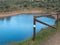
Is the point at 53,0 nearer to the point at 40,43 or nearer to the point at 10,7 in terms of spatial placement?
the point at 10,7

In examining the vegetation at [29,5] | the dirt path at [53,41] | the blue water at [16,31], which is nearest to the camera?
the dirt path at [53,41]

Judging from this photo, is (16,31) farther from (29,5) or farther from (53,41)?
(29,5)

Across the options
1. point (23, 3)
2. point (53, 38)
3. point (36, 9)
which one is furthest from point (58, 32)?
point (23, 3)

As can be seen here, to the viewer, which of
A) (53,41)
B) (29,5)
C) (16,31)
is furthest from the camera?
(29,5)

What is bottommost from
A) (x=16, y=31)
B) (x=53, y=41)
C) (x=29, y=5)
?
(x=29, y=5)

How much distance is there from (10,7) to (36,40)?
26.5m

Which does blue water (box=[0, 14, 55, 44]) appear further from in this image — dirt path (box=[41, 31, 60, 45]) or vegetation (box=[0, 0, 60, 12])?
vegetation (box=[0, 0, 60, 12])

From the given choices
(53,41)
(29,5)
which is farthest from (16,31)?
(29,5)

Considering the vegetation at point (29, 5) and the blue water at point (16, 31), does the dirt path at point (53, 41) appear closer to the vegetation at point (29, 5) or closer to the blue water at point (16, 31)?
the blue water at point (16, 31)

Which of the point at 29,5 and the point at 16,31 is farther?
the point at 29,5

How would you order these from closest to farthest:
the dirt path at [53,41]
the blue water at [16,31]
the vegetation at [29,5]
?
the dirt path at [53,41] → the blue water at [16,31] → the vegetation at [29,5]

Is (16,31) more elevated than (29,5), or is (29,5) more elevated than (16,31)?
(16,31)

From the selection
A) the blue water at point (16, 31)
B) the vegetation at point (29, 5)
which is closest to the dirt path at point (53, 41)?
the blue water at point (16, 31)

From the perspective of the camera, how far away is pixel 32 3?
132 feet
